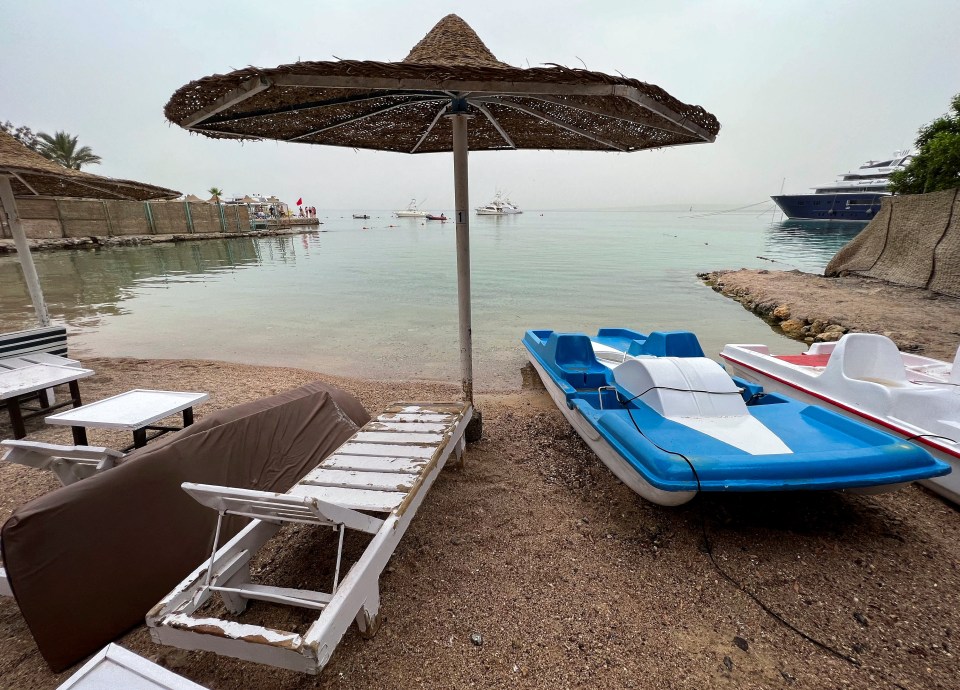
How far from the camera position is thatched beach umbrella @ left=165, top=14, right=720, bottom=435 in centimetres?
197

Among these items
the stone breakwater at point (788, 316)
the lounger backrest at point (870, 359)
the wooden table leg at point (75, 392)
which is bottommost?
the stone breakwater at point (788, 316)

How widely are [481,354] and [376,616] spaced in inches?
259

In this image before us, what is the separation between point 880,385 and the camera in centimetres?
367

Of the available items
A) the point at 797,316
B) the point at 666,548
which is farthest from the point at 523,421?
the point at 797,316

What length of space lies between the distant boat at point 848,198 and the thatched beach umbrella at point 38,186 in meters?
61.5

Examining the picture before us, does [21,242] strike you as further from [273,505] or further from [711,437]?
[711,437]

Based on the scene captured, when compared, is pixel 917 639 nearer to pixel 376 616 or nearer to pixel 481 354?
pixel 376 616

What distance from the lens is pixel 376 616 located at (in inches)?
77.7

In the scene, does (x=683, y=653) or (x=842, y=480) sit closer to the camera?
(x=683, y=653)

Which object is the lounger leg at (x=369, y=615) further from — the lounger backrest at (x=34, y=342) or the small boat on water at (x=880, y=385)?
the lounger backrest at (x=34, y=342)

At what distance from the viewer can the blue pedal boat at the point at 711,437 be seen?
7.98 ft

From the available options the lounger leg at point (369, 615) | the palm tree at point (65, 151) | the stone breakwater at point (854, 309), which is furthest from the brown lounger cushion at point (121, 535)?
the palm tree at point (65, 151)

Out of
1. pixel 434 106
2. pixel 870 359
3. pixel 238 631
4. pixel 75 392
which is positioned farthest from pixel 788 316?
pixel 75 392

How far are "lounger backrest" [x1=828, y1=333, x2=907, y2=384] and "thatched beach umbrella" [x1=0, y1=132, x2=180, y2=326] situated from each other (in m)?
8.57
